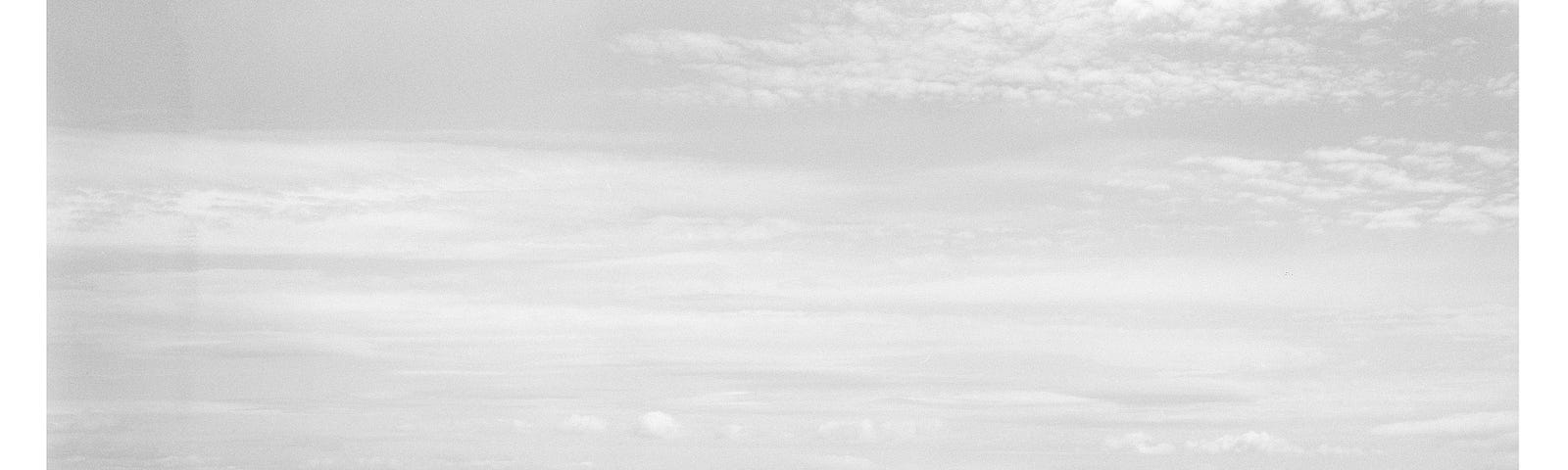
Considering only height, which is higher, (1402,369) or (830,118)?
(830,118)

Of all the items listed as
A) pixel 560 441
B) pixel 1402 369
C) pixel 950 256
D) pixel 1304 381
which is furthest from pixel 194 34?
pixel 1402 369

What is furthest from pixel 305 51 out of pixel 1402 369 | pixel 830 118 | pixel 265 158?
pixel 1402 369

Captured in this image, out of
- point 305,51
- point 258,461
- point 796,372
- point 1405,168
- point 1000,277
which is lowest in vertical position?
point 258,461

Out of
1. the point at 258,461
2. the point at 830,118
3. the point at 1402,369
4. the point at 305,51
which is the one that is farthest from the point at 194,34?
the point at 1402,369

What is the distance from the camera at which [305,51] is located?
3070 millimetres

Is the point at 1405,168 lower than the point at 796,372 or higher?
higher

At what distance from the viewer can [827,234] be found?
301 centimetres

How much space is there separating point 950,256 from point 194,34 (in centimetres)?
189

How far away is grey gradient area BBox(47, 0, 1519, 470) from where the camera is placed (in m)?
2.98

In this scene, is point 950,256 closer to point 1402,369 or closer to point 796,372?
point 796,372

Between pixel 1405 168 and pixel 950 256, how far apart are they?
107 cm

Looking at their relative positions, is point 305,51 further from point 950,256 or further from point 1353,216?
point 1353,216

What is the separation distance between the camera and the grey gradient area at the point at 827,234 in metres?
2.98

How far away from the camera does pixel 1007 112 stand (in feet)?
9.80
